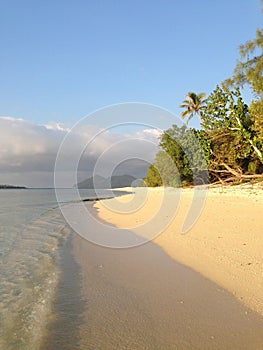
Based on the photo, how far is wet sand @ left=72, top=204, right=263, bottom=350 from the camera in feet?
10.5

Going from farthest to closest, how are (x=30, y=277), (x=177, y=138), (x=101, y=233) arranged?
(x=177, y=138) < (x=101, y=233) < (x=30, y=277)

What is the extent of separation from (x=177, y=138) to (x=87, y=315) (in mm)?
39033

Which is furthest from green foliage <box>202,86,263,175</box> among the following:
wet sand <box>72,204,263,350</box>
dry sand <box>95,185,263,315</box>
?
wet sand <box>72,204,263,350</box>

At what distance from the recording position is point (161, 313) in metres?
3.90

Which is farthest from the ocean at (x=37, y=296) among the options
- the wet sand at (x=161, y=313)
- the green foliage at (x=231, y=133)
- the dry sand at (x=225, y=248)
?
the green foliage at (x=231, y=133)

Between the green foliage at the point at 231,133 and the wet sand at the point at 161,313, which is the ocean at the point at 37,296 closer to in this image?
the wet sand at the point at 161,313

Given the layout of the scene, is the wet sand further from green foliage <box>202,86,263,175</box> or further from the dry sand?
green foliage <box>202,86,263,175</box>

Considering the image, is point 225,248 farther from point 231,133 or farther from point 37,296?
point 231,133

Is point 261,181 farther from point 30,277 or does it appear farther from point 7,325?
point 7,325

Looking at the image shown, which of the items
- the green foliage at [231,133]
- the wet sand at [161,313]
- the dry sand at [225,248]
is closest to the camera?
the wet sand at [161,313]

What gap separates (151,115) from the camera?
493 inches

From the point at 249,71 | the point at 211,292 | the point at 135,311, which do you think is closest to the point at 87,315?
the point at 135,311

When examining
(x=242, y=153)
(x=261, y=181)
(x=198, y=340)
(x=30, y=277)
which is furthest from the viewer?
(x=242, y=153)

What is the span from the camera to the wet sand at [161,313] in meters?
3.20
